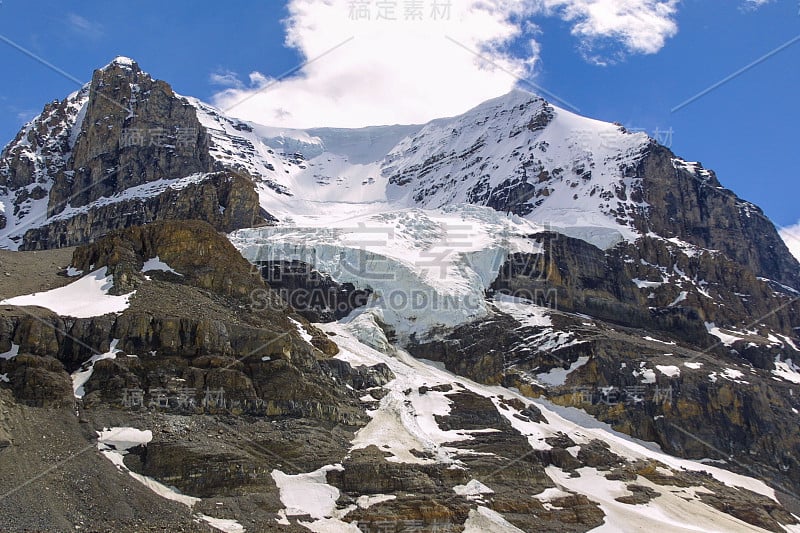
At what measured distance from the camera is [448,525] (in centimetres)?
7181

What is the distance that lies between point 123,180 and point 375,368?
107m

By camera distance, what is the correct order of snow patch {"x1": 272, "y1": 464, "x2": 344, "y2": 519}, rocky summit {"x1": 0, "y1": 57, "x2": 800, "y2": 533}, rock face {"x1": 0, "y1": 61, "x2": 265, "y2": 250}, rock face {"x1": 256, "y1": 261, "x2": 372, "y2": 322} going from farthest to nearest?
1. rock face {"x1": 0, "y1": 61, "x2": 265, "y2": 250}
2. rock face {"x1": 256, "y1": 261, "x2": 372, "y2": 322}
3. snow patch {"x1": 272, "y1": 464, "x2": 344, "y2": 519}
4. rocky summit {"x1": 0, "y1": 57, "x2": 800, "y2": 533}

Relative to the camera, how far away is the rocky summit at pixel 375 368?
223 feet

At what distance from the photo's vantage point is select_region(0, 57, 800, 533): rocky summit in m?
68.1

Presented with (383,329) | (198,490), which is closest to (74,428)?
(198,490)

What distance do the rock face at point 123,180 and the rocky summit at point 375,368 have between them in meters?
0.84

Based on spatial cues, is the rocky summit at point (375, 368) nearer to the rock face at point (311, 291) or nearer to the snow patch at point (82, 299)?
the snow patch at point (82, 299)

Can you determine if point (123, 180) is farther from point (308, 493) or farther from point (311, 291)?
point (308, 493)

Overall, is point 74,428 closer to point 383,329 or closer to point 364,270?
point 383,329

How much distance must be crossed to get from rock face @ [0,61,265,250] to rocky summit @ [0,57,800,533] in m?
0.84

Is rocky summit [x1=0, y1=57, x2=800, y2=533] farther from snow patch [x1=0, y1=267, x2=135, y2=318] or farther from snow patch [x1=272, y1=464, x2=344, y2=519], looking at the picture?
snow patch [x1=0, y1=267, x2=135, y2=318]
